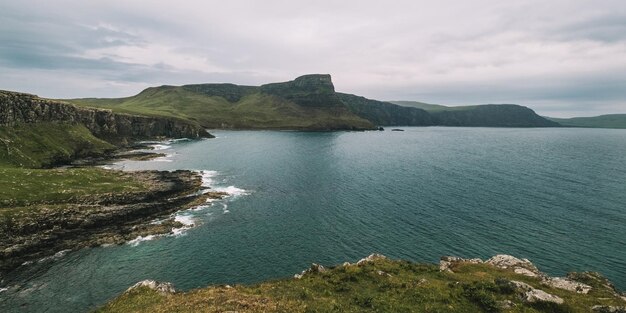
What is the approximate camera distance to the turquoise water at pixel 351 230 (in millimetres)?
49938

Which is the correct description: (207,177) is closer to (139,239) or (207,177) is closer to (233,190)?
(233,190)

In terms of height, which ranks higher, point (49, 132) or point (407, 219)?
point (49, 132)

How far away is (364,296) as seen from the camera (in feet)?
109

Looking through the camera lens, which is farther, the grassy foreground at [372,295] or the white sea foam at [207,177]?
the white sea foam at [207,177]

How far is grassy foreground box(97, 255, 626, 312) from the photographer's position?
3014 cm

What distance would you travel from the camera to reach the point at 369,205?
8625 centimetres

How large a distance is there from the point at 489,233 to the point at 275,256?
4126cm

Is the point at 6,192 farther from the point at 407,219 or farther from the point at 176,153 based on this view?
the point at 176,153

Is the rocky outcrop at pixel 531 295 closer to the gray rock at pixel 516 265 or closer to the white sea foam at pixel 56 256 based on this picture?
the gray rock at pixel 516 265

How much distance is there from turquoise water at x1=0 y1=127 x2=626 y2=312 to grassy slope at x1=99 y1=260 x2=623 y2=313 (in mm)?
13759

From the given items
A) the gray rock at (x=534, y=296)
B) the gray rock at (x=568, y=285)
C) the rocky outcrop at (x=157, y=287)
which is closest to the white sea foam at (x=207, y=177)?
the rocky outcrop at (x=157, y=287)

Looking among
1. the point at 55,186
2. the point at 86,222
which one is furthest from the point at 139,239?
the point at 55,186

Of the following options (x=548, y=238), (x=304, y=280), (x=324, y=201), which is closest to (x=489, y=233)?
(x=548, y=238)

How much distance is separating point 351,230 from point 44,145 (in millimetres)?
112531
